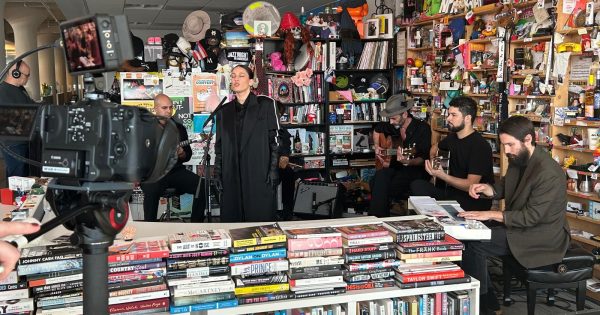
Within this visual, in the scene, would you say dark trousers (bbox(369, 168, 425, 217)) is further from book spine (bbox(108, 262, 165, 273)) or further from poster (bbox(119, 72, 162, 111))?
book spine (bbox(108, 262, 165, 273))

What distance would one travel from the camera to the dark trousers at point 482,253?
3.46 meters

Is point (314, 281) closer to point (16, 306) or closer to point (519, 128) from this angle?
point (16, 306)

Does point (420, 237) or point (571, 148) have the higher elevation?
point (571, 148)

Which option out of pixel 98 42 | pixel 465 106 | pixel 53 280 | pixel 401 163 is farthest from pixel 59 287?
pixel 401 163

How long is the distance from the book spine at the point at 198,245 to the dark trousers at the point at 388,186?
3.77m

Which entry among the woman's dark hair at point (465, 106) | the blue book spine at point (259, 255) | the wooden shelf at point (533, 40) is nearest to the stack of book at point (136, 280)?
the blue book spine at point (259, 255)

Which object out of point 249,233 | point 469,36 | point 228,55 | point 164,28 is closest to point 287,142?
point 228,55

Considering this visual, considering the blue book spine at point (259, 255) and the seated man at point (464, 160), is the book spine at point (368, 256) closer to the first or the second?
the blue book spine at point (259, 255)

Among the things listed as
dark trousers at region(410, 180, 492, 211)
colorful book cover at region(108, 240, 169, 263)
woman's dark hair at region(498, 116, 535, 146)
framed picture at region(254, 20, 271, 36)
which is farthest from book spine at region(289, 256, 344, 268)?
framed picture at region(254, 20, 271, 36)

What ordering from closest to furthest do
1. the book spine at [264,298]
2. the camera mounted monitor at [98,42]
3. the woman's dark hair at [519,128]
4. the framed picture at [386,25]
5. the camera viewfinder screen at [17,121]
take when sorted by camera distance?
the camera mounted monitor at [98,42]
the camera viewfinder screen at [17,121]
the book spine at [264,298]
the woman's dark hair at [519,128]
the framed picture at [386,25]

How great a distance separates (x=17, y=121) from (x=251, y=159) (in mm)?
3078

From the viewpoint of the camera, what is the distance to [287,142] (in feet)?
17.8

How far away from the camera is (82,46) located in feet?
4.05

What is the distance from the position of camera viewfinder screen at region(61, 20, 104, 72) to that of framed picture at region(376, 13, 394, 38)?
619 centimetres
